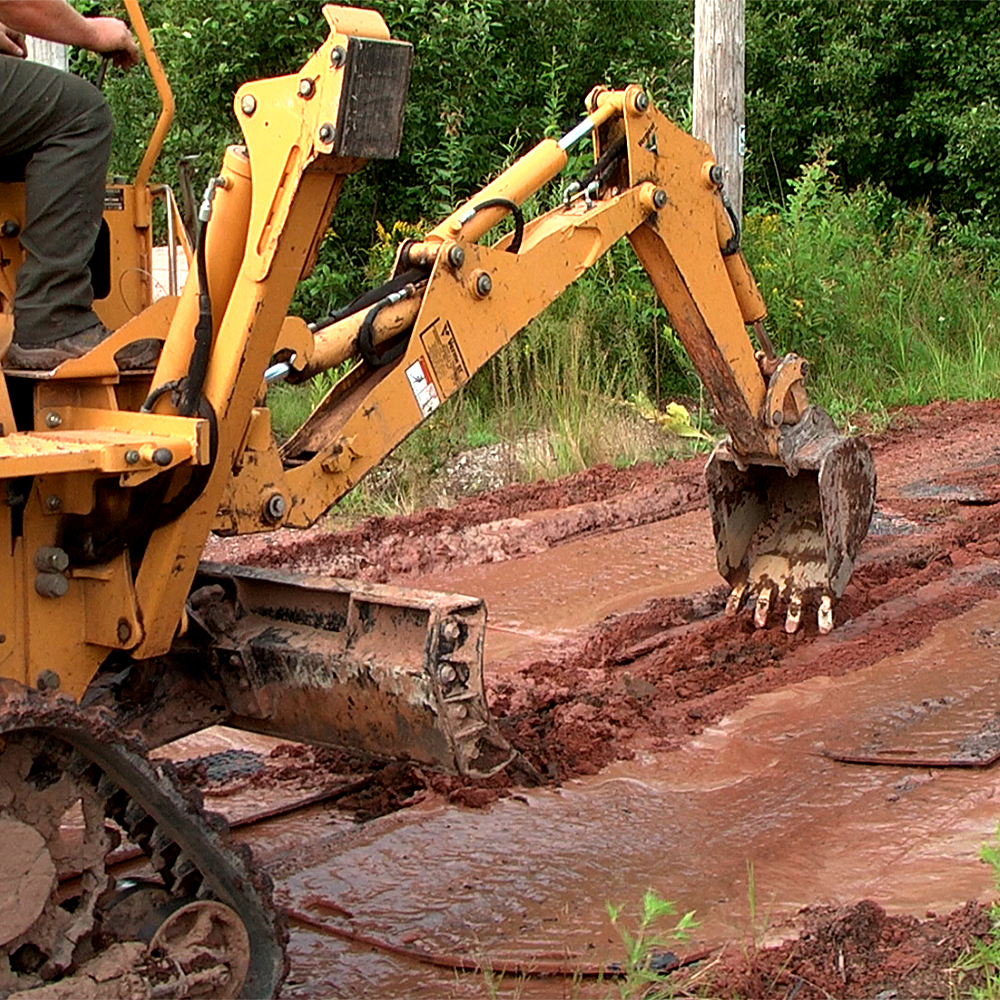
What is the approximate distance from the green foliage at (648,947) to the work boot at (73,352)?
1.88m

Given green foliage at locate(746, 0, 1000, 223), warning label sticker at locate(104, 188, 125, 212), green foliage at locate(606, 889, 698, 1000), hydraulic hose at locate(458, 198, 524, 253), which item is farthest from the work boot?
green foliage at locate(746, 0, 1000, 223)

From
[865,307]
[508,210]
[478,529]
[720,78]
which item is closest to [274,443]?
[508,210]

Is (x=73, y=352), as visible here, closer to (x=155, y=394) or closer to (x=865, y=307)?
(x=155, y=394)

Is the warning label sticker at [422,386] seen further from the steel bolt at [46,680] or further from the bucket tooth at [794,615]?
the bucket tooth at [794,615]

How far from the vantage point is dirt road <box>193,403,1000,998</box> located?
427cm

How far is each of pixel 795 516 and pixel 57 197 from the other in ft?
12.8

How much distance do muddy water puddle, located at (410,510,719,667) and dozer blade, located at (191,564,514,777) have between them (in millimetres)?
2012

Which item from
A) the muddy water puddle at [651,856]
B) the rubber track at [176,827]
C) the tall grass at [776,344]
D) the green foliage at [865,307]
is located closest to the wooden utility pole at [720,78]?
the tall grass at [776,344]

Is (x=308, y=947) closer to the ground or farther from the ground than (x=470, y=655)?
closer to the ground

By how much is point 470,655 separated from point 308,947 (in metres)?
0.97

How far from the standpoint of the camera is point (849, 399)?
39.1 feet

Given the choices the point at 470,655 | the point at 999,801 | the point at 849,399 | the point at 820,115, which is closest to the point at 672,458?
the point at 849,399

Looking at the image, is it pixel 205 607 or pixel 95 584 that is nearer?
pixel 95 584

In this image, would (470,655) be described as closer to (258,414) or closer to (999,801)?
(258,414)
